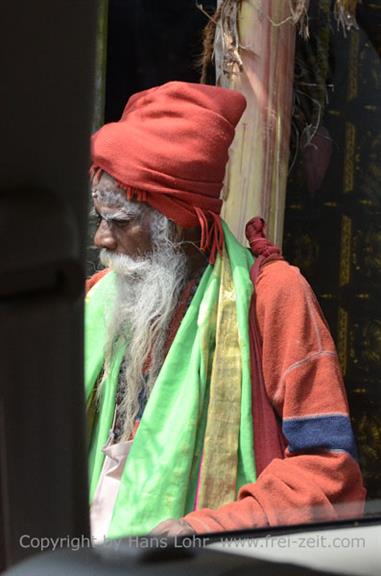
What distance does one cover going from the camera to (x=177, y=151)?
8.54 ft

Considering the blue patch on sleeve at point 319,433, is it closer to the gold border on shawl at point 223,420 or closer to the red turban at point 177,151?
the gold border on shawl at point 223,420

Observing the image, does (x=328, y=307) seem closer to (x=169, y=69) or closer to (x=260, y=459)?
(x=260, y=459)

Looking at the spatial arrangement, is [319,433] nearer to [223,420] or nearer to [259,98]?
[223,420]

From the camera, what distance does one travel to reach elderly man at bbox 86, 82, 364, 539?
2.27 m

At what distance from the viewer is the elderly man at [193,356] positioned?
2.27 meters

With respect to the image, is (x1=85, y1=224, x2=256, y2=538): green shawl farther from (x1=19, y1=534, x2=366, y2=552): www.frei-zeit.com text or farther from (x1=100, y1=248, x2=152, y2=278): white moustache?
(x1=19, y1=534, x2=366, y2=552): www.frei-zeit.com text

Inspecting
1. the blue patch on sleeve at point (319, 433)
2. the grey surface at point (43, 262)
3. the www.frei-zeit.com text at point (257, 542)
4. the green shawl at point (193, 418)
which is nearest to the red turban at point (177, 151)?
the green shawl at point (193, 418)

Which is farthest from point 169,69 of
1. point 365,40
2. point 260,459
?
point 260,459

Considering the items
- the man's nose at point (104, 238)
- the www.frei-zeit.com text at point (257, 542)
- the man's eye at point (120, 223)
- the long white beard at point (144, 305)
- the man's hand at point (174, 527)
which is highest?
the man's eye at point (120, 223)

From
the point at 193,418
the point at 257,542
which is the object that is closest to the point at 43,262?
the point at 257,542

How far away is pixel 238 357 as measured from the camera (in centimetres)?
244

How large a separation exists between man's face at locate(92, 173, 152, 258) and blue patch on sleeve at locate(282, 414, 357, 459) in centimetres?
69

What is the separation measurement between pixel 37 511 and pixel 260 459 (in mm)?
1364

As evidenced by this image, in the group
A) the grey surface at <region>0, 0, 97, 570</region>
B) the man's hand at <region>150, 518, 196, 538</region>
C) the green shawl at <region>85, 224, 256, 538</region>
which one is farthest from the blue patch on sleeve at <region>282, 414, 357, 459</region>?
the grey surface at <region>0, 0, 97, 570</region>
